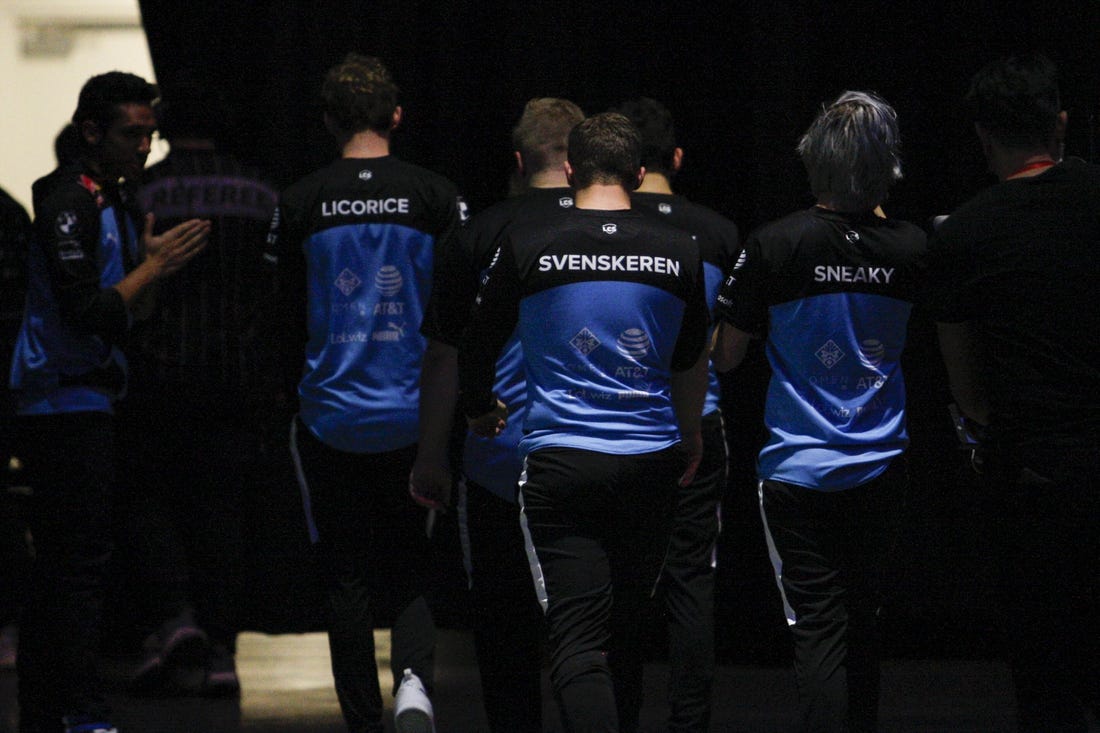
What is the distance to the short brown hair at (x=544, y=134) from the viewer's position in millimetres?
3744

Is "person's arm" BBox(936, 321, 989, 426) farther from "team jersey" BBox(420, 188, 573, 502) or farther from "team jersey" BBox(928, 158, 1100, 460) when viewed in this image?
"team jersey" BBox(420, 188, 573, 502)

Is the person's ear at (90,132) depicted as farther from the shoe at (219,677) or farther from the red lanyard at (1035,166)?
the red lanyard at (1035,166)

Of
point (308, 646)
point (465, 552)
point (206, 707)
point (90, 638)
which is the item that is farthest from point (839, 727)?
point (308, 646)

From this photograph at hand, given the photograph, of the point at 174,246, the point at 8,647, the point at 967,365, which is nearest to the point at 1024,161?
the point at 967,365

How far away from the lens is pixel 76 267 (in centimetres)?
410

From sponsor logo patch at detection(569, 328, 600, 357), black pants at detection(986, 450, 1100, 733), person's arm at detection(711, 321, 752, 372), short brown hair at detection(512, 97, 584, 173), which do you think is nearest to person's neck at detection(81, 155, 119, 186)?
short brown hair at detection(512, 97, 584, 173)

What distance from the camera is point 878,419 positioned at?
3416 mm

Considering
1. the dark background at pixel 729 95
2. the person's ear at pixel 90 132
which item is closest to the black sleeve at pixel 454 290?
the person's ear at pixel 90 132

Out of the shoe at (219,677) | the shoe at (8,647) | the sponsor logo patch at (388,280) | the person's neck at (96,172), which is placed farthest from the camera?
the shoe at (8,647)

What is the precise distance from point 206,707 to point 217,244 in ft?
4.70

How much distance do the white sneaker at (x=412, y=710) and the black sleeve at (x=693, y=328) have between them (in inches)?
40.1

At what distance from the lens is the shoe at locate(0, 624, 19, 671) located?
5.56m

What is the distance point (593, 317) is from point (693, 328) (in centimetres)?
28

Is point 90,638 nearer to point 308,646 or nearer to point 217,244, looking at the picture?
point 217,244
